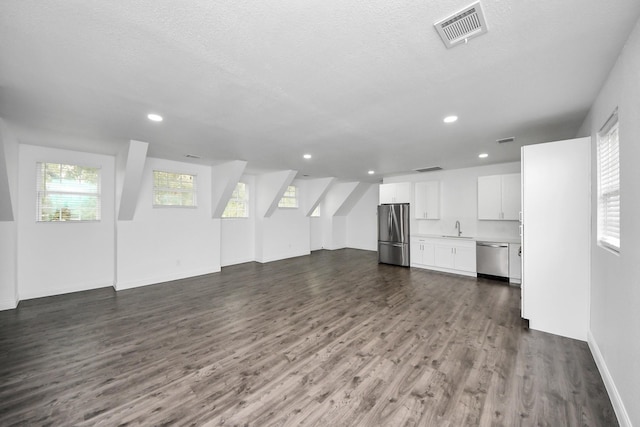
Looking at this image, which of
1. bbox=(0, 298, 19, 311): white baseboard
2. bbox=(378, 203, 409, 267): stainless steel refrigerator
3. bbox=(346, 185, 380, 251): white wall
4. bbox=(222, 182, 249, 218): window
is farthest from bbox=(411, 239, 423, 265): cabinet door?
bbox=(0, 298, 19, 311): white baseboard

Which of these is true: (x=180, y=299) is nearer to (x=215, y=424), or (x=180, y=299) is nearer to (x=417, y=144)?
(x=215, y=424)

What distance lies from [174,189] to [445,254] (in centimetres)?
658

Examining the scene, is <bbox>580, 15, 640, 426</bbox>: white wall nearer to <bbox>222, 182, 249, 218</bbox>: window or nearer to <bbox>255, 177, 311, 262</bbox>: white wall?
<bbox>255, 177, 311, 262</bbox>: white wall

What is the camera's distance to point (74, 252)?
457 centimetres

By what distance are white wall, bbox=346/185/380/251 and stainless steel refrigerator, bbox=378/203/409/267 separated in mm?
2132

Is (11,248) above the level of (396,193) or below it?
below

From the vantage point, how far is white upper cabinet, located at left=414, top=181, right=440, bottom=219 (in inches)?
262

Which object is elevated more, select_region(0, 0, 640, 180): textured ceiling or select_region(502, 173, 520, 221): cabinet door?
select_region(0, 0, 640, 180): textured ceiling

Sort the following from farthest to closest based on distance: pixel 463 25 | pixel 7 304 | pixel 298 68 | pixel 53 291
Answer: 1. pixel 53 291
2. pixel 7 304
3. pixel 298 68
4. pixel 463 25

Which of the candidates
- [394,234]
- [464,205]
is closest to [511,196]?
[464,205]

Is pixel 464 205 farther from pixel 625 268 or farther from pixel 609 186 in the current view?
pixel 625 268

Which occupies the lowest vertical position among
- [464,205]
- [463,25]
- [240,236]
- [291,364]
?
[291,364]

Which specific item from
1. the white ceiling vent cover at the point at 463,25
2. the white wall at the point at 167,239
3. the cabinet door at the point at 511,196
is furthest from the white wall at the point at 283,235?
the white ceiling vent cover at the point at 463,25

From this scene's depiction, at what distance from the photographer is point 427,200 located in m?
6.77
